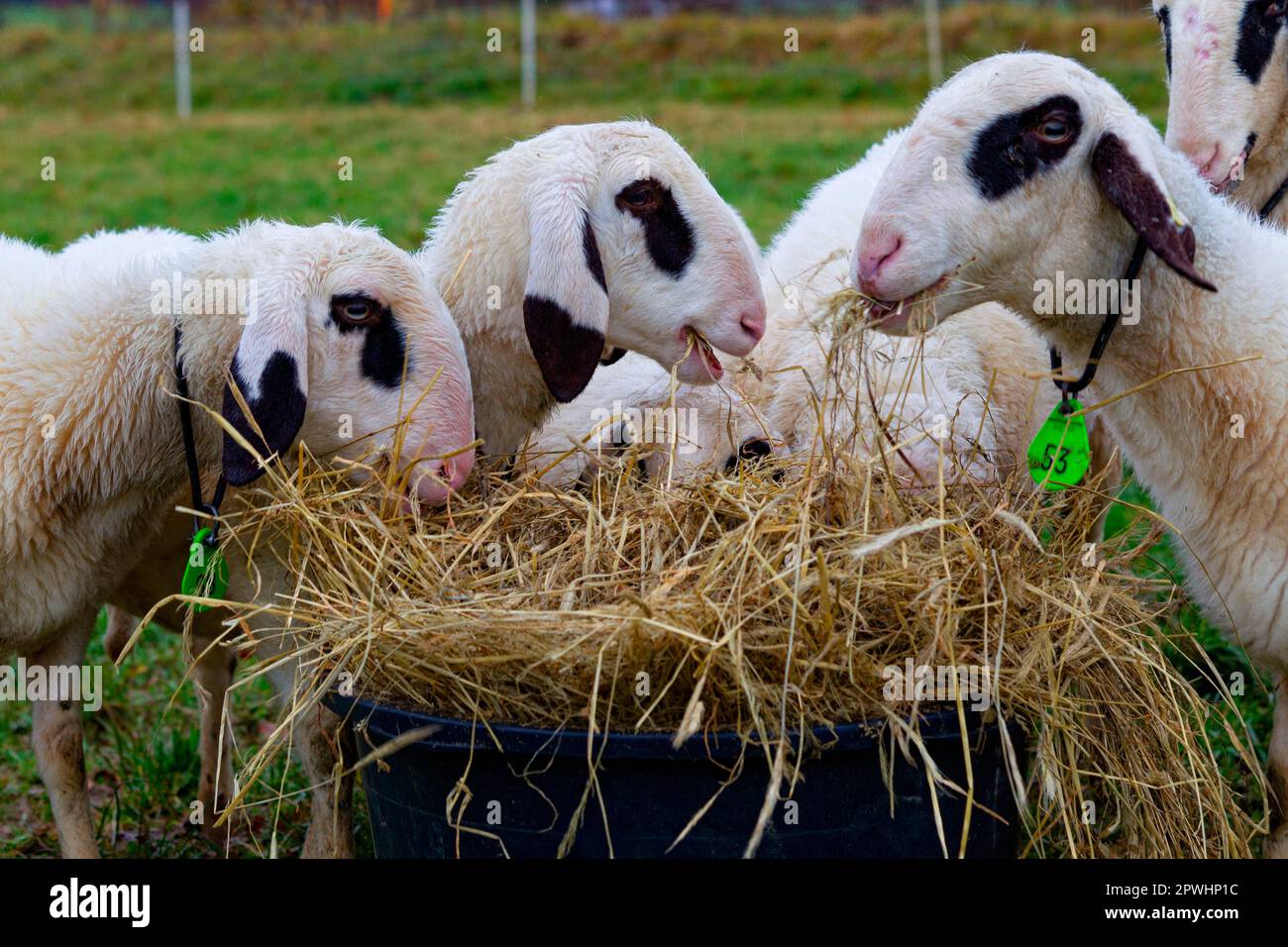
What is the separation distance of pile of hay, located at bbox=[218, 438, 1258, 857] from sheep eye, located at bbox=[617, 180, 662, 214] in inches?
27.1

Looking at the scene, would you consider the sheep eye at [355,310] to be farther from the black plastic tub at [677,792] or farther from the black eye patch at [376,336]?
the black plastic tub at [677,792]

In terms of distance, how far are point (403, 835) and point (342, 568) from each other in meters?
0.55

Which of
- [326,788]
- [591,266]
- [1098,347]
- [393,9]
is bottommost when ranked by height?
[326,788]

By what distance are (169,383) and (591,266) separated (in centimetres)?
98

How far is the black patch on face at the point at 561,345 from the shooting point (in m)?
3.30

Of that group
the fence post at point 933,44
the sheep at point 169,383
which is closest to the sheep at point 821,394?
the sheep at point 169,383

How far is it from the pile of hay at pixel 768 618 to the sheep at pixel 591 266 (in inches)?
15.9

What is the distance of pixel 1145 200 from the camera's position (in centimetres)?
282

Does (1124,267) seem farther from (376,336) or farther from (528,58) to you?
(528,58)

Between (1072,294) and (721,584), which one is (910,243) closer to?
(1072,294)

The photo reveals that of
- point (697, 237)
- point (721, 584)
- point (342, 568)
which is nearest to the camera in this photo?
point (721, 584)

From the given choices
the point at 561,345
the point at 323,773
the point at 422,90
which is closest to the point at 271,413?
the point at 561,345

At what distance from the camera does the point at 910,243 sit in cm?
289
